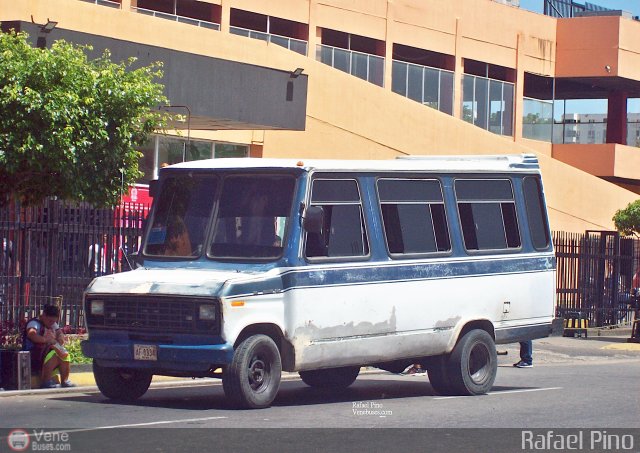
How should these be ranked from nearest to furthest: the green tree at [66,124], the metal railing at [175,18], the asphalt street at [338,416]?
1. the asphalt street at [338,416]
2. the green tree at [66,124]
3. the metal railing at [175,18]

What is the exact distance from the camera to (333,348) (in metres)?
13.8

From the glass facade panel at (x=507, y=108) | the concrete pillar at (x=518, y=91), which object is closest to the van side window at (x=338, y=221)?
the glass facade panel at (x=507, y=108)

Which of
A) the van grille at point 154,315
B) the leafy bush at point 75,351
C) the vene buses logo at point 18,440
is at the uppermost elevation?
the van grille at point 154,315

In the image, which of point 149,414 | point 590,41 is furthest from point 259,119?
point 590,41

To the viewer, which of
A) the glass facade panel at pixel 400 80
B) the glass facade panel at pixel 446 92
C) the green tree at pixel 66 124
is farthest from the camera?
the glass facade panel at pixel 446 92

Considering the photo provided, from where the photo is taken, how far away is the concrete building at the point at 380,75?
28.0m

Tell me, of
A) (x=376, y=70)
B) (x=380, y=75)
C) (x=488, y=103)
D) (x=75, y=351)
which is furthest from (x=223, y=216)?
(x=488, y=103)

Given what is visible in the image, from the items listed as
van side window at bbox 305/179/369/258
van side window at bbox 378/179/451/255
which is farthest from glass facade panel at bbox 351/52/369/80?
van side window at bbox 305/179/369/258

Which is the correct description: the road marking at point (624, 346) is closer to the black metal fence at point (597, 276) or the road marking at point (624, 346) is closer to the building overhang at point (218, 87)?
the black metal fence at point (597, 276)

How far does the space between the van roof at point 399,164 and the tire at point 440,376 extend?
2327mm

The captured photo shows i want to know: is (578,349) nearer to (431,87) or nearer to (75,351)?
(75,351)

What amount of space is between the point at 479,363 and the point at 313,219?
3600mm

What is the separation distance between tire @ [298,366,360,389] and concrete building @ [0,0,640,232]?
5.88 metres

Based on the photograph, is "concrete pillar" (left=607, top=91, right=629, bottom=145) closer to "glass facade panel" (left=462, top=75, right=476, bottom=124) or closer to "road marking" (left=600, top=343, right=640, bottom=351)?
"glass facade panel" (left=462, top=75, right=476, bottom=124)
